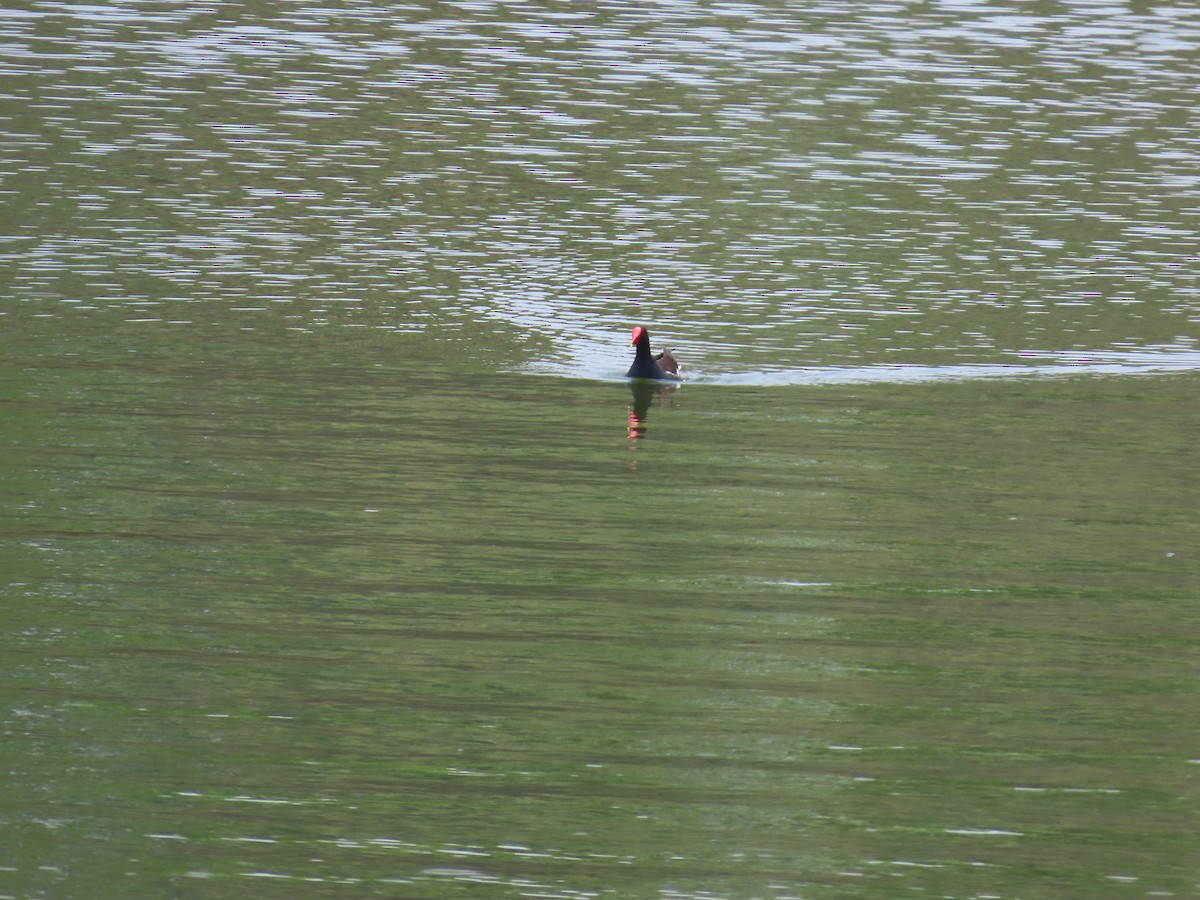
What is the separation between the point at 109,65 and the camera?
1980 inches

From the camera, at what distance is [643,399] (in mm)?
25484

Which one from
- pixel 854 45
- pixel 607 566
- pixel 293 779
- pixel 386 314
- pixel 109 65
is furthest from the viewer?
pixel 854 45

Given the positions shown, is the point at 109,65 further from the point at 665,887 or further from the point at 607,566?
the point at 665,887

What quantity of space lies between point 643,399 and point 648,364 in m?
0.81

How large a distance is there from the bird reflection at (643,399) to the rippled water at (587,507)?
0.42 ft

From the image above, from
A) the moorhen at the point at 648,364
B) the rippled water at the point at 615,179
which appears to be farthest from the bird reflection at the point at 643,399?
the rippled water at the point at 615,179

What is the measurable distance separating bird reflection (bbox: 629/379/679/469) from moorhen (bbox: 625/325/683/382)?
87mm

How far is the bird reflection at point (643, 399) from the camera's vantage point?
24.0m

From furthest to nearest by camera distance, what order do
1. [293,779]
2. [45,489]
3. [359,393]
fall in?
[359,393], [45,489], [293,779]

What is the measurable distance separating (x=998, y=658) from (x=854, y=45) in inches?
1730

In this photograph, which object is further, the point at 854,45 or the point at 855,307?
the point at 854,45

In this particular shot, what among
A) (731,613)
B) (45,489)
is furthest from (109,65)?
(731,613)

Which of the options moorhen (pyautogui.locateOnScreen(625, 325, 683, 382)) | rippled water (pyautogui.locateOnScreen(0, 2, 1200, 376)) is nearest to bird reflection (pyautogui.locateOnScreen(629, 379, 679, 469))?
moorhen (pyautogui.locateOnScreen(625, 325, 683, 382))

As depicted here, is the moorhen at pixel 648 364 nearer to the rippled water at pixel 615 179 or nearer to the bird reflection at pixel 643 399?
the bird reflection at pixel 643 399
